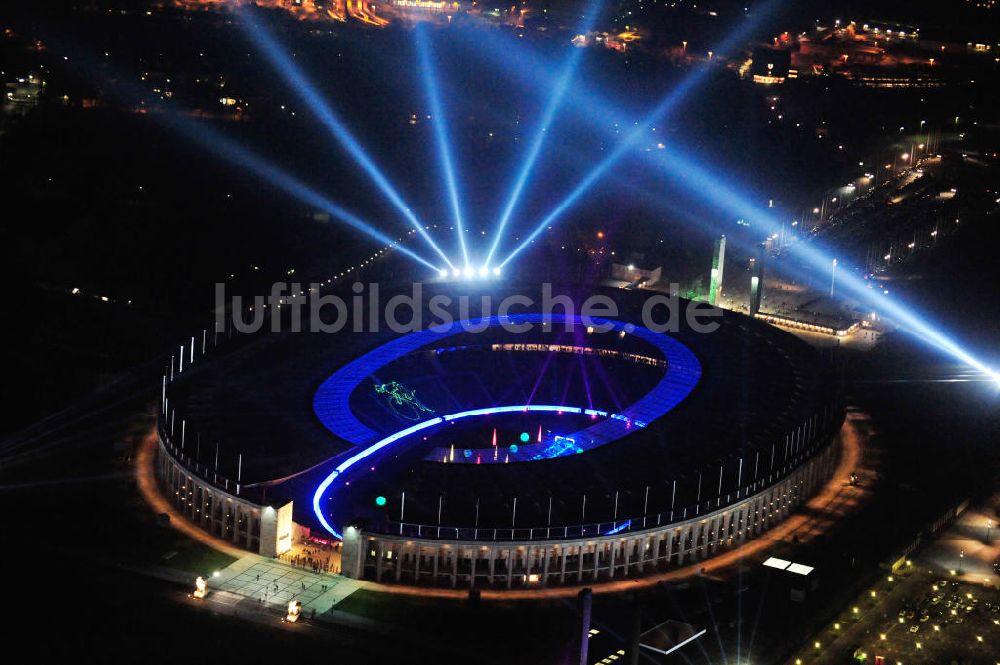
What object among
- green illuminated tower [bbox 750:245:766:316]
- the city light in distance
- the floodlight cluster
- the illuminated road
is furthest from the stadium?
the floodlight cluster

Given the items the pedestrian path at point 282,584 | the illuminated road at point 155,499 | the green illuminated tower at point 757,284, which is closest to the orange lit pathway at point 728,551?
the illuminated road at point 155,499

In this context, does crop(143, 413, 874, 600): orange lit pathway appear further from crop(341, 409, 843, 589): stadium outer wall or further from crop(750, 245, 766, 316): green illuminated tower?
crop(750, 245, 766, 316): green illuminated tower

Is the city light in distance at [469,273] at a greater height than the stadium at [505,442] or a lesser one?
greater

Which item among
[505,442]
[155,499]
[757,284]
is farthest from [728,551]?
[757,284]

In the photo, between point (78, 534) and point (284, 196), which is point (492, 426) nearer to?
point (78, 534)

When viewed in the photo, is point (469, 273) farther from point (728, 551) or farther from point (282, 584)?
point (282, 584)

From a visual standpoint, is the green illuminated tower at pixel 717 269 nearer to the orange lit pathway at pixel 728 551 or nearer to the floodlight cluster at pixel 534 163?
the floodlight cluster at pixel 534 163

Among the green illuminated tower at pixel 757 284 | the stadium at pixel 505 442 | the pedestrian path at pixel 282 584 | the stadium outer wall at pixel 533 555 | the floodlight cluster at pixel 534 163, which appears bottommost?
the pedestrian path at pixel 282 584

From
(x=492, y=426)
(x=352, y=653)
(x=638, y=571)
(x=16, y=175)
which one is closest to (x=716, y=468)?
(x=638, y=571)
